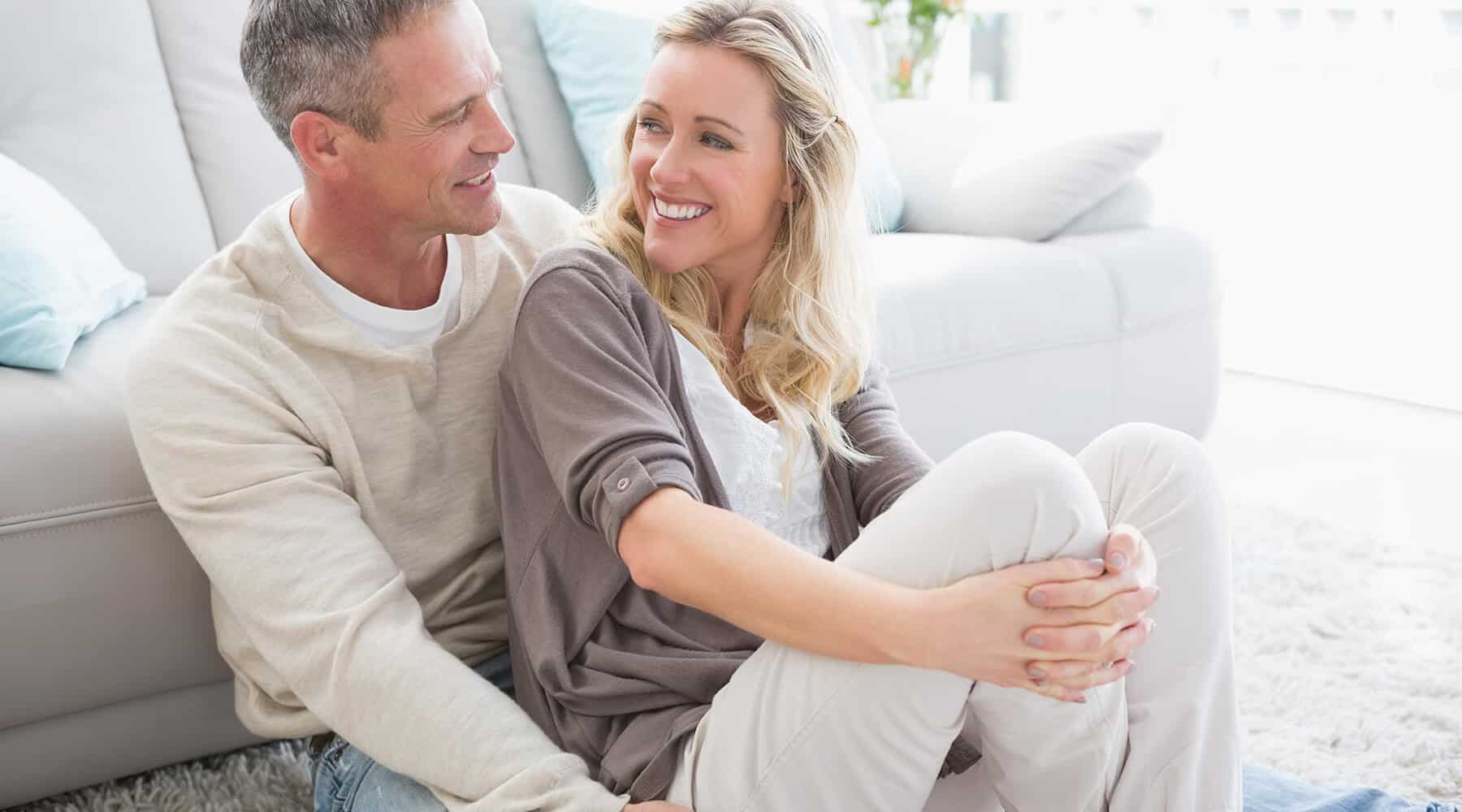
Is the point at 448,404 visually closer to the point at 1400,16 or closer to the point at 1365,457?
the point at 1365,457

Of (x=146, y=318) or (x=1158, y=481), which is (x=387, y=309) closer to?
(x=146, y=318)

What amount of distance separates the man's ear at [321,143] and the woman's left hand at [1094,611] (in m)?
0.75

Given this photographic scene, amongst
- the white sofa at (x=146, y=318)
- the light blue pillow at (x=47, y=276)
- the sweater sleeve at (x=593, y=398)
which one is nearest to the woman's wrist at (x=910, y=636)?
the sweater sleeve at (x=593, y=398)

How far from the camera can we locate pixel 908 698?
110cm

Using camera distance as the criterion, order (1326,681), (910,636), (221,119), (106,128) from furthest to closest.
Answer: (221,119) < (106,128) < (1326,681) < (910,636)

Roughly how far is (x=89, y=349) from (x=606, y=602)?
0.74 m

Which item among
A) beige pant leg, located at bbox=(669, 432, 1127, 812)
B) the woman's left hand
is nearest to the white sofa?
beige pant leg, located at bbox=(669, 432, 1127, 812)

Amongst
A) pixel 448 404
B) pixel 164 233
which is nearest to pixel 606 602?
pixel 448 404

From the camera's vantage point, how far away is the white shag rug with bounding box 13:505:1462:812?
5.24 feet

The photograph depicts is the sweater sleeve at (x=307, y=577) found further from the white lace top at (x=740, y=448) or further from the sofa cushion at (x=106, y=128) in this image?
the sofa cushion at (x=106, y=128)

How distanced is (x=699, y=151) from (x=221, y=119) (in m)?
1.09

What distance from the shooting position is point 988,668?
1.08 m

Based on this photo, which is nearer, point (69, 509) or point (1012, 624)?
point (1012, 624)

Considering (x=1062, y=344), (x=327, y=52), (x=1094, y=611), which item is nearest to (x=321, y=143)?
(x=327, y=52)
